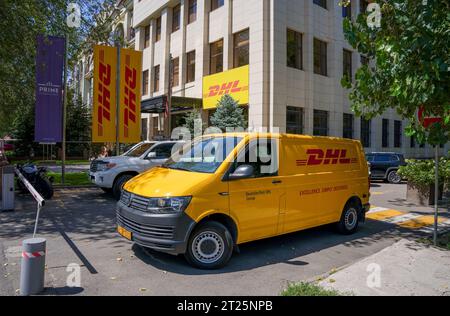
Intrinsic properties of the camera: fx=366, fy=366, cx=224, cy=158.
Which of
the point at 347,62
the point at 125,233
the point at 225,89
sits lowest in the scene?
the point at 125,233

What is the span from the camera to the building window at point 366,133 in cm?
2829

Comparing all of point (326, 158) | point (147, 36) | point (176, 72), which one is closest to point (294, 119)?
point (176, 72)

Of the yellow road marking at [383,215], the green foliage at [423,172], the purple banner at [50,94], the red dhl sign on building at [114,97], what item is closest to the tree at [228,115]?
the red dhl sign on building at [114,97]

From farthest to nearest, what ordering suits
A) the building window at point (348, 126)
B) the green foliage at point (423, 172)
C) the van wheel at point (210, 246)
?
the building window at point (348, 126)
the green foliage at point (423, 172)
the van wheel at point (210, 246)

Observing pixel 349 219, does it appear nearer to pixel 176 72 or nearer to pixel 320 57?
pixel 320 57

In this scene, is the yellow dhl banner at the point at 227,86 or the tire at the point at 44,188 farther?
the yellow dhl banner at the point at 227,86

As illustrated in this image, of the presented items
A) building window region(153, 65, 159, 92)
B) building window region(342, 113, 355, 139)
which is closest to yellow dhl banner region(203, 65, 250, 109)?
building window region(342, 113, 355, 139)

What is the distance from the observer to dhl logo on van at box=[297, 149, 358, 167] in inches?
280

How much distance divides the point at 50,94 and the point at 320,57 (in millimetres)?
17682

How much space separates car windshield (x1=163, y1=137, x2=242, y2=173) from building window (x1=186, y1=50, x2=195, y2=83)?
69.8 ft

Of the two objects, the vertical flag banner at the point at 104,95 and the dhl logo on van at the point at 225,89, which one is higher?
the dhl logo on van at the point at 225,89

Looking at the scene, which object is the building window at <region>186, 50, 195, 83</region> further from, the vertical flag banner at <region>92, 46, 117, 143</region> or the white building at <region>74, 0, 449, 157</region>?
the vertical flag banner at <region>92, 46, 117, 143</region>

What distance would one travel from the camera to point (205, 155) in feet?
21.2

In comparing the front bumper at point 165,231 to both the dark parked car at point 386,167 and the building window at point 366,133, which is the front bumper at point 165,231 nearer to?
the dark parked car at point 386,167
